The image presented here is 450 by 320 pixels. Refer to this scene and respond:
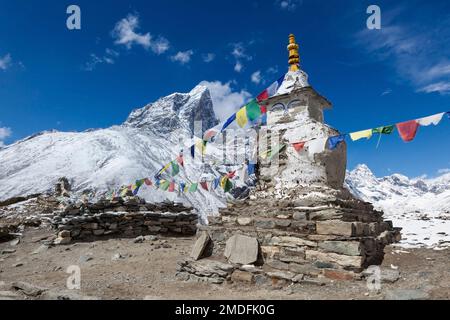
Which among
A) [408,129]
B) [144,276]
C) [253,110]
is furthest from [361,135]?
[144,276]

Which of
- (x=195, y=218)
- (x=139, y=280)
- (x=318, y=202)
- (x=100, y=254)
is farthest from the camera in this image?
(x=195, y=218)

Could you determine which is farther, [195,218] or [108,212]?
[195,218]

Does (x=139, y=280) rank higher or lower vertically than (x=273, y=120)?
lower

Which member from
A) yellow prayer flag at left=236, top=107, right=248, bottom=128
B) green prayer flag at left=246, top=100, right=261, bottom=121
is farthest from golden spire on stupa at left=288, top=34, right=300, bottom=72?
yellow prayer flag at left=236, top=107, right=248, bottom=128

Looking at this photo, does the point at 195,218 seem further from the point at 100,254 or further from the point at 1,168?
the point at 1,168

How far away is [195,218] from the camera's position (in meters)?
12.0

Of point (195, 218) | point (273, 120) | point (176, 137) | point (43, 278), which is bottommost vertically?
point (43, 278)

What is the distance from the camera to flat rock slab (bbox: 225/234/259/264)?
6.59 meters

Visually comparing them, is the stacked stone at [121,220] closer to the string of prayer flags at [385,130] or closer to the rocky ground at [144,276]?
the rocky ground at [144,276]

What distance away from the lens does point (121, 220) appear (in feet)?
35.1

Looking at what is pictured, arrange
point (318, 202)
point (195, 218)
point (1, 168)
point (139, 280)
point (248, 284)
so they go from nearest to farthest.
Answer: point (248, 284)
point (139, 280)
point (318, 202)
point (195, 218)
point (1, 168)

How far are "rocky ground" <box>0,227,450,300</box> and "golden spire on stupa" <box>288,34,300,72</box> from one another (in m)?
6.21
